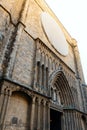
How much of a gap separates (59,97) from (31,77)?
12.1 ft

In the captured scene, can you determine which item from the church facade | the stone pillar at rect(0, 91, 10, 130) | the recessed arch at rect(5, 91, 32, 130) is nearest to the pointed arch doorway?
the church facade

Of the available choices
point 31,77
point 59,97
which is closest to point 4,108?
point 31,77

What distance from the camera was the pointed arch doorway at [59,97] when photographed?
319 inches

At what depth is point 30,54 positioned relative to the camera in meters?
6.80

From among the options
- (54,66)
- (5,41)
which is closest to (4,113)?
(5,41)

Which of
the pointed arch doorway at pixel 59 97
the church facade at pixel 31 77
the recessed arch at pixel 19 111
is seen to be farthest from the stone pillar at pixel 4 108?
the pointed arch doorway at pixel 59 97

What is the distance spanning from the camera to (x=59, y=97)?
29.6 feet

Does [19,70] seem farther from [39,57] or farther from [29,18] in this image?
[29,18]

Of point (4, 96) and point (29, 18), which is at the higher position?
point (29, 18)

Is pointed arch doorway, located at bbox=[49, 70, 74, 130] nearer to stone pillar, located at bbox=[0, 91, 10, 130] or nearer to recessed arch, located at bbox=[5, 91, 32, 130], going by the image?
recessed arch, located at bbox=[5, 91, 32, 130]

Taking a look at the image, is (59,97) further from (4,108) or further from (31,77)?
(4,108)

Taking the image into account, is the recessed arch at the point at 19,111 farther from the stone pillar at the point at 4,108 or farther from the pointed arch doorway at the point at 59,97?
the pointed arch doorway at the point at 59,97

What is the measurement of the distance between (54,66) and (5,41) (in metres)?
3.83

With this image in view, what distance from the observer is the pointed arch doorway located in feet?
26.6
